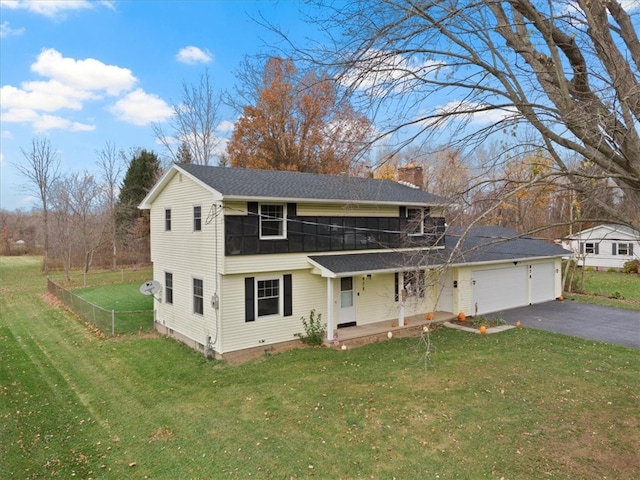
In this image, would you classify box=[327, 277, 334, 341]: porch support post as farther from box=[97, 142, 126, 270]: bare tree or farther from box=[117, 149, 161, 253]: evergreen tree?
box=[117, 149, 161, 253]: evergreen tree

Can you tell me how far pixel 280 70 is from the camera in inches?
226

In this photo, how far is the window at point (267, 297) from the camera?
11852mm

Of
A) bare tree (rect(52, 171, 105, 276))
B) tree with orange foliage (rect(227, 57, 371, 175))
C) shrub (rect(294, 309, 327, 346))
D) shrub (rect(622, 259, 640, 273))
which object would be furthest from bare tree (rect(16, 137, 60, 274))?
shrub (rect(622, 259, 640, 273))

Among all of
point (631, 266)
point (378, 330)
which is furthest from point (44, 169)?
point (631, 266)

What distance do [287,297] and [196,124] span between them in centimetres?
2437

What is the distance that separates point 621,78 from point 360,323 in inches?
446

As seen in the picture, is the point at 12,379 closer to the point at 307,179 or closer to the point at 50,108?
the point at 307,179

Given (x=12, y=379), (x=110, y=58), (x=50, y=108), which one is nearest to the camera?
(x=12, y=379)

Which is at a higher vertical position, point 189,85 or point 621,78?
point 189,85

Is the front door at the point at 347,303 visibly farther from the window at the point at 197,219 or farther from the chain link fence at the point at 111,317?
the chain link fence at the point at 111,317

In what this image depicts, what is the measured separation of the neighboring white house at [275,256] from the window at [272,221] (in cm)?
3

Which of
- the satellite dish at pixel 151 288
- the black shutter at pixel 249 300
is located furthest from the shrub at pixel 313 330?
the satellite dish at pixel 151 288

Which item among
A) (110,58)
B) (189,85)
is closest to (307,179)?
(110,58)

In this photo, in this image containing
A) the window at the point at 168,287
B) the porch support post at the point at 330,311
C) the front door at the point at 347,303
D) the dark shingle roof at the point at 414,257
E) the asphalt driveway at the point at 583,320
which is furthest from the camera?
the window at the point at 168,287
